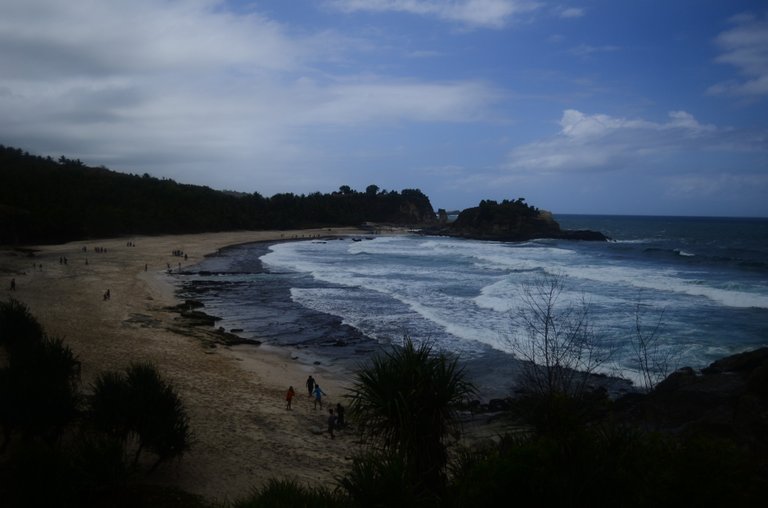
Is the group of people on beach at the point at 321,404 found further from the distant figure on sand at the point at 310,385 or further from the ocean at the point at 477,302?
the ocean at the point at 477,302

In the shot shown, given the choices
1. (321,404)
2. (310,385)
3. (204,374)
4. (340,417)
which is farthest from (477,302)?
(340,417)

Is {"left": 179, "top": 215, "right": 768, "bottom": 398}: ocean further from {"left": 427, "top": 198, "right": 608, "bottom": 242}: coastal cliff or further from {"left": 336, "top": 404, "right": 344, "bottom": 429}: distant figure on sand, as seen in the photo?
{"left": 427, "top": 198, "right": 608, "bottom": 242}: coastal cliff

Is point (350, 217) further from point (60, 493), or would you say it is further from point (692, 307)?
point (60, 493)

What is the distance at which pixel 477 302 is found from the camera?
3259 centimetres

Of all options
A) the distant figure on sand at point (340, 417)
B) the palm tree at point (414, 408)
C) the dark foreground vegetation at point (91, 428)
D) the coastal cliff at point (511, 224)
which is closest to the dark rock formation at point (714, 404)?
the palm tree at point (414, 408)

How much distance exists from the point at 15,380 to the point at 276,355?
12.6 metres

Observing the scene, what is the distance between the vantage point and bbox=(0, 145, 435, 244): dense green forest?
62344 millimetres

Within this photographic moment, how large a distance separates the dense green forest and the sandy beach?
23.5 metres

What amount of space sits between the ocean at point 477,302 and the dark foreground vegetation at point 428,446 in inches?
246

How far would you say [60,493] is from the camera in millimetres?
8445

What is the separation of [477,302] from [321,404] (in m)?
17.2

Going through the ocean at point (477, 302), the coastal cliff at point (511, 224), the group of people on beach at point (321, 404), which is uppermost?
the coastal cliff at point (511, 224)

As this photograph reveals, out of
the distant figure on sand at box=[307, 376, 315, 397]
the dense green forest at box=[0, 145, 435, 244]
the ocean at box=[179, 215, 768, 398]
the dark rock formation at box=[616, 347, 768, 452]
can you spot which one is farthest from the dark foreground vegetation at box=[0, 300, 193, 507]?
the dense green forest at box=[0, 145, 435, 244]

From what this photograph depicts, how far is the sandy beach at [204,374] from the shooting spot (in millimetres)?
12164
